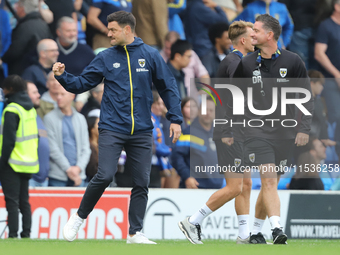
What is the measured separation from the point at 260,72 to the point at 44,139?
12.9ft

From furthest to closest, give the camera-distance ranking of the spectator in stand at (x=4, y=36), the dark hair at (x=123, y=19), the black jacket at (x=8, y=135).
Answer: the spectator in stand at (x=4, y=36) → the black jacket at (x=8, y=135) → the dark hair at (x=123, y=19)

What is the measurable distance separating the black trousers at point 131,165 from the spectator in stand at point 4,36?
385 cm

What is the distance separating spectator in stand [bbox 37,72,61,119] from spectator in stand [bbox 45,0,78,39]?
749 mm

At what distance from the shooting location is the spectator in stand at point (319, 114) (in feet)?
35.5

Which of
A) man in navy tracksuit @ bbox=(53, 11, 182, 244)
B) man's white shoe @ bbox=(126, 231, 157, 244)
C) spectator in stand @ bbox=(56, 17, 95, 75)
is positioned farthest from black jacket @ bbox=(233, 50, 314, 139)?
spectator in stand @ bbox=(56, 17, 95, 75)

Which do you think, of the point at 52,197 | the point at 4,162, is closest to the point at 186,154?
the point at 52,197

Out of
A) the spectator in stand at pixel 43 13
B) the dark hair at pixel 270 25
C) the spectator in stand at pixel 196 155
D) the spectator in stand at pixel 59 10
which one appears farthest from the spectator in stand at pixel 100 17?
the dark hair at pixel 270 25

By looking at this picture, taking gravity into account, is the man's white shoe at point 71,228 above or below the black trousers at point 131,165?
below

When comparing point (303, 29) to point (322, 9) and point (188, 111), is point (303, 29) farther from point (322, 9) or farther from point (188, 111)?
point (188, 111)

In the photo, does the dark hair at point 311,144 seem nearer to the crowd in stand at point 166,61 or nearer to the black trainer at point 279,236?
the crowd in stand at point 166,61

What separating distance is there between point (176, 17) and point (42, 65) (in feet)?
7.87

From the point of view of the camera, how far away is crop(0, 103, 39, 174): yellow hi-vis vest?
27.0 feet

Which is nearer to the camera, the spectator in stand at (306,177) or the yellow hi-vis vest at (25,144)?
the yellow hi-vis vest at (25,144)

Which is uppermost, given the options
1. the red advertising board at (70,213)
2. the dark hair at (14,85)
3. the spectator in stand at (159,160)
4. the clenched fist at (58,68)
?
the clenched fist at (58,68)
